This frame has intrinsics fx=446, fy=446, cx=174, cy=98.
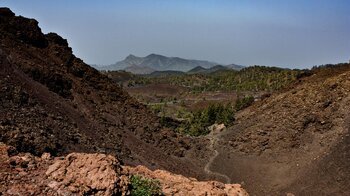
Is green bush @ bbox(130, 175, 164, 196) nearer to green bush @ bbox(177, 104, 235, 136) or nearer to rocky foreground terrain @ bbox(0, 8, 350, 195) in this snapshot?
rocky foreground terrain @ bbox(0, 8, 350, 195)

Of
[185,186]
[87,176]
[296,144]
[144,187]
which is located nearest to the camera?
[87,176]

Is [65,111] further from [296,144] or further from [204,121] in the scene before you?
[204,121]

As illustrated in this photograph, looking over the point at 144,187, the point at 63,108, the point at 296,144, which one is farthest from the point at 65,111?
the point at 144,187

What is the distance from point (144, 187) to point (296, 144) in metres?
23.8

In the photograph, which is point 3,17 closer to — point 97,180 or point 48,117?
point 48,117

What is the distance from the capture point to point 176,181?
1305cm

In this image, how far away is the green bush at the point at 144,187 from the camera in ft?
37.7

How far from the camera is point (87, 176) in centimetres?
1108

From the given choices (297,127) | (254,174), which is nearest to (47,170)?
(254,174)

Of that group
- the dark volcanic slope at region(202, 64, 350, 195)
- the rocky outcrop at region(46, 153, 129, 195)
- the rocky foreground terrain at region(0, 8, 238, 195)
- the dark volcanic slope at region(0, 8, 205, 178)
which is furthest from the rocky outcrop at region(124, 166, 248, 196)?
the dark volcanic slope at region(202, 64, 350, 195)

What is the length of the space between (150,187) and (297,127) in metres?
25.1

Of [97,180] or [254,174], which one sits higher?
[97,180]

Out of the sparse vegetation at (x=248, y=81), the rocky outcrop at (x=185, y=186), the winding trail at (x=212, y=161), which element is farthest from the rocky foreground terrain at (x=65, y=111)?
the sparse vegetation at (x=248, y=81)

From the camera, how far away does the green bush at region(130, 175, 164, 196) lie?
11.5m
